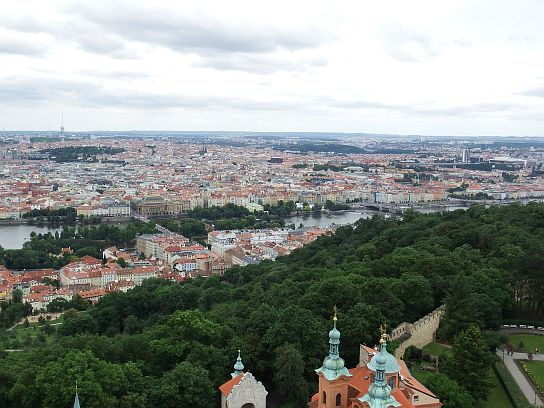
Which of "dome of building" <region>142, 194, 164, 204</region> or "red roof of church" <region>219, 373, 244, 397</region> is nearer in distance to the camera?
"red roof of church" <region>219, 373, 244, 397</region>

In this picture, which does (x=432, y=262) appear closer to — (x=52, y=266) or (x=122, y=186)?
(x=52, y=266)

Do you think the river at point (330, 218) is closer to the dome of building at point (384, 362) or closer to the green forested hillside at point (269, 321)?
Result: the green forested hillside at point (269, 321)

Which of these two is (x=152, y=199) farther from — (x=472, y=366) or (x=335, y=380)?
(x=335, y=380)

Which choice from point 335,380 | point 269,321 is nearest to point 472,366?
point 335,380

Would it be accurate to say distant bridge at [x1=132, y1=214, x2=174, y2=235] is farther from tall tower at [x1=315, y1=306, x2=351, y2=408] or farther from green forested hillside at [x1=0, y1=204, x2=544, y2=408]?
tall tower at [x1=315, y1=306, x2=351, y2=408]

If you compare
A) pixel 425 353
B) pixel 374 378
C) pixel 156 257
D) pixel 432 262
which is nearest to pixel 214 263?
pixel 156 257

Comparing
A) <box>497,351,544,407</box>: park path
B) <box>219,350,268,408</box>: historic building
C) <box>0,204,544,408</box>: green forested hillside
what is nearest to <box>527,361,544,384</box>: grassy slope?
<box>497,351,544,407</box>: park path
